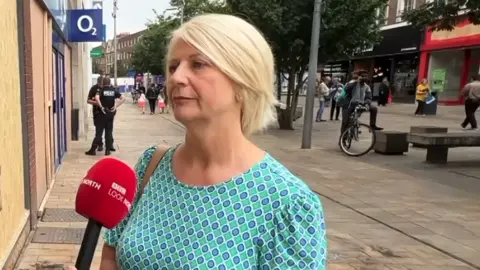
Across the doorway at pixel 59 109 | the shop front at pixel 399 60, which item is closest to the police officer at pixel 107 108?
the doorway at pixel 59 109

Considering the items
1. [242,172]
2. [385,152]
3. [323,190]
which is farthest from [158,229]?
[385,152]

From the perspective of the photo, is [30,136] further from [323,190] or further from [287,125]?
[287,125]

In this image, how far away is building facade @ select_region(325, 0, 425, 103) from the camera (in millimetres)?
30344

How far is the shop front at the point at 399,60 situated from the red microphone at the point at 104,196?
28326mm

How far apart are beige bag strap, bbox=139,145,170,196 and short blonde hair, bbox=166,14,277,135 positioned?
339mm

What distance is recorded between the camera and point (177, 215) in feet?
4.79

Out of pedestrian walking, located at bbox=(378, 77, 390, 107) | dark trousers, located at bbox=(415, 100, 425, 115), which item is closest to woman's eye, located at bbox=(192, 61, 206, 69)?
dark trousers, located at bbox=(415, 100, 425, 115)

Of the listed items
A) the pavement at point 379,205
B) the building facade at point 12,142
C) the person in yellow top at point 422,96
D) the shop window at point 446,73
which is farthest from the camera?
the shop window at point 446,73

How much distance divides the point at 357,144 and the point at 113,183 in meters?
10.1

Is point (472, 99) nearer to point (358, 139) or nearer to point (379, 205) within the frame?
point (358, 139)

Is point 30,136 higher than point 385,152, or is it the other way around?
point 30,136

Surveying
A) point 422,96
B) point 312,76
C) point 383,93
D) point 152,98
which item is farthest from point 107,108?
point 383,93

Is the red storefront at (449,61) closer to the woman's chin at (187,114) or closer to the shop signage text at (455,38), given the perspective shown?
the shop signage text at (455,38)

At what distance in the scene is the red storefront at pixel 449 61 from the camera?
25.9 metres
